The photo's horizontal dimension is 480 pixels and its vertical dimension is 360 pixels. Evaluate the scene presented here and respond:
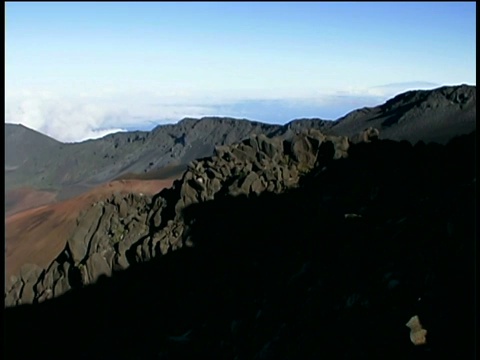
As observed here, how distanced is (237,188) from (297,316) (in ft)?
50.4

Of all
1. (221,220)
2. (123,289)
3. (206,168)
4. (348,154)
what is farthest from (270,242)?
(206,168)

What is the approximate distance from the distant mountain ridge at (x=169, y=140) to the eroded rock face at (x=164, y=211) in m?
29.1

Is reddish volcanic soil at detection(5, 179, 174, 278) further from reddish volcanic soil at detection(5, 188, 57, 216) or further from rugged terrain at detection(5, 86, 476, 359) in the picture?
reddish volcanic soil at detection(5, 188, 57, 216)

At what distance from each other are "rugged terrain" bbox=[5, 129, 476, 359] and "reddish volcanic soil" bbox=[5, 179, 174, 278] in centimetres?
1320

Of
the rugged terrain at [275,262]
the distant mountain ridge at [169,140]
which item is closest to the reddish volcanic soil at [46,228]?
the rugged terrain at [275,262]

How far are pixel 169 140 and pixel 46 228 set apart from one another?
5179 cm

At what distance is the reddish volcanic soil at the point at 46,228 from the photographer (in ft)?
173

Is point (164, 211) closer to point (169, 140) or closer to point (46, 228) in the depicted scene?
point (46, 228)

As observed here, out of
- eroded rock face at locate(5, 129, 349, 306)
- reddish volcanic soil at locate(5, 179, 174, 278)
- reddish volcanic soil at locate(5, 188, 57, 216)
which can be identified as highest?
eroded rock face at locate(5, 129, 349, 306)

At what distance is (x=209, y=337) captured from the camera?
23.0 m

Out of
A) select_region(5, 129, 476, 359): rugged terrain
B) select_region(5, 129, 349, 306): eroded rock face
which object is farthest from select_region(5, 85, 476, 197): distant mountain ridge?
select_region(5, 129, 476, 359): rugged terrain

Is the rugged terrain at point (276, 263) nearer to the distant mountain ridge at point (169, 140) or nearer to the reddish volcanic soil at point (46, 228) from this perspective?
the reddish volcanic soil at point (46, 228)

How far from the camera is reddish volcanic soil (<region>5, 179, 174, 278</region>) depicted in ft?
173

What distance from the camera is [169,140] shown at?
362 ft
